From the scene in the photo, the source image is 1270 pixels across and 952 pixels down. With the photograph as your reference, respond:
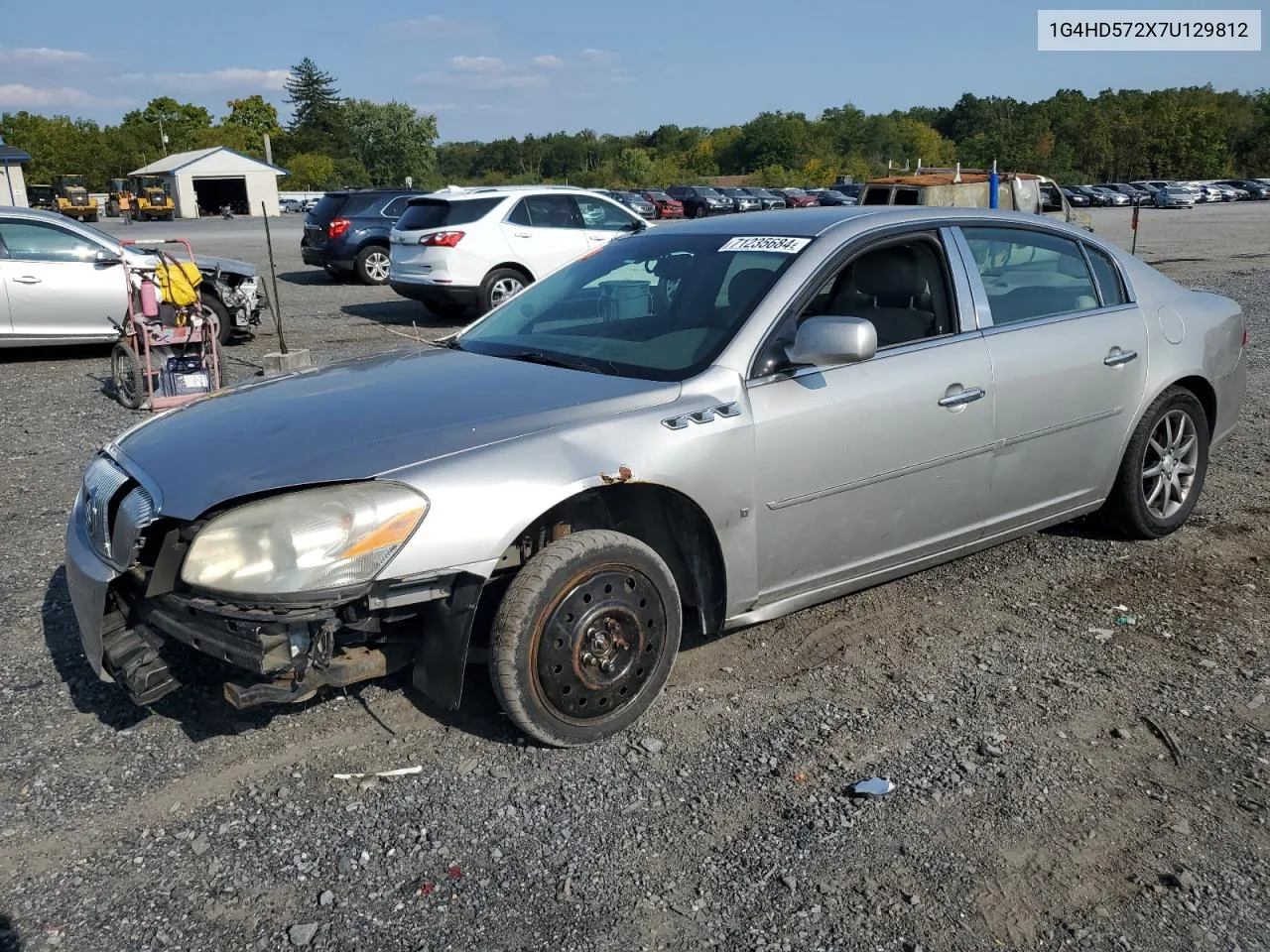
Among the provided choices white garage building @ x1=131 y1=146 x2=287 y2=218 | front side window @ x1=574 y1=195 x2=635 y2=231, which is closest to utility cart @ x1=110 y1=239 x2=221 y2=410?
front side window @ x1=574 y1=195 x2=635 y2=231

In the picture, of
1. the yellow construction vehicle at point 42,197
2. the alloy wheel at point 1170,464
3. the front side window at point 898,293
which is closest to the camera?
the front side window at point 898,293

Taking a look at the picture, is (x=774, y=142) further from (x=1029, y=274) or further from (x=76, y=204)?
(x=1029, y=274)

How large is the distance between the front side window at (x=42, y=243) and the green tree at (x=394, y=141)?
90.8 meters

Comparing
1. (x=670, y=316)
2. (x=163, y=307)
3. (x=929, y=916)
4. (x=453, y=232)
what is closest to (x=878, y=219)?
(x=670, y=316)

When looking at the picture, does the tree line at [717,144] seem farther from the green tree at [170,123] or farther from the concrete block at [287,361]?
the concrete block at [287,361]

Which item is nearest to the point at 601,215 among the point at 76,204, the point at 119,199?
the point at 76,204

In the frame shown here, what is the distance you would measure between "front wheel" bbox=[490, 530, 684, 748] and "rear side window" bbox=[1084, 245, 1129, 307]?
2727mm

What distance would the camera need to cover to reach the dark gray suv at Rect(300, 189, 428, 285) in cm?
1894

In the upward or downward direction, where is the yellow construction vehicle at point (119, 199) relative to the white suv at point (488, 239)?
upward

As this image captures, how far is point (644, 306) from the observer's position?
4242 millimetres

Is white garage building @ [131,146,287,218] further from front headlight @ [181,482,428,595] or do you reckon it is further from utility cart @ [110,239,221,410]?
front headlight @ [181,482,428,595]

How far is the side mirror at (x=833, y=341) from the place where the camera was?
3.53 meters

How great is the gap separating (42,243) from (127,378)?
9.38 ft

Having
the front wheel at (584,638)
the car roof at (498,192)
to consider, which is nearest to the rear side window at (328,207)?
the car roof at (498,192)
